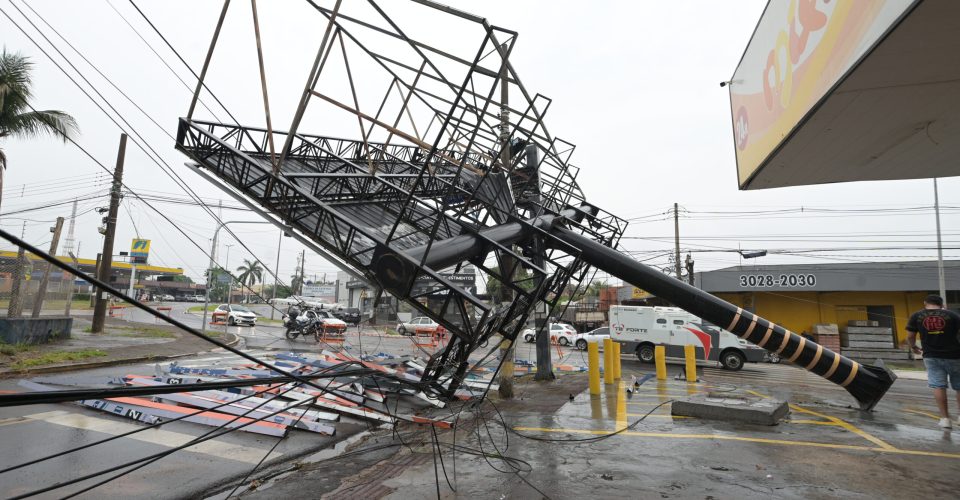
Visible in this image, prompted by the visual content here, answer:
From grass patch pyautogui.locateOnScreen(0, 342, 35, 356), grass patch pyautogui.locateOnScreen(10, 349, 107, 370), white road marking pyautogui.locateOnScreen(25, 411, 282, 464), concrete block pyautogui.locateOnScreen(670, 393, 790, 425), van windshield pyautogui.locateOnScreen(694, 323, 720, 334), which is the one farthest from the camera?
van windshield pyautogui.locateOnScreen(694, 323, 720, 334)

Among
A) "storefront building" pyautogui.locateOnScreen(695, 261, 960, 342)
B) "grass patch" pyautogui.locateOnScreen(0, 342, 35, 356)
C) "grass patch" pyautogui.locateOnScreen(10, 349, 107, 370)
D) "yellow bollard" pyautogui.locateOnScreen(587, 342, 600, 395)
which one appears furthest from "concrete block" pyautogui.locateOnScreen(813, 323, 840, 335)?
"grass patch" pyautogui.locateOnScreen(0, 342, 35, 356)

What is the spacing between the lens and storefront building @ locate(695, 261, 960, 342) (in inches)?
956

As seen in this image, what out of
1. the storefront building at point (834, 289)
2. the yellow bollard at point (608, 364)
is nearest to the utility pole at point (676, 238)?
the storefront building at point (834, 289)

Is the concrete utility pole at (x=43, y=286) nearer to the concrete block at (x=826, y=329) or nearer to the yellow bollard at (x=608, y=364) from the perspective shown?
the yellow bollard at (x=608, y=364)

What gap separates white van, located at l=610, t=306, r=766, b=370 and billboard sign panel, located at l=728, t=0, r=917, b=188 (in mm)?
13648

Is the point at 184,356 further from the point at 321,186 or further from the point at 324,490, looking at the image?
the point at 324,490

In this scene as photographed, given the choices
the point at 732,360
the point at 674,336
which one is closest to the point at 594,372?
the point at 674,336

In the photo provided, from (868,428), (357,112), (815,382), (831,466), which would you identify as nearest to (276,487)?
(357,112)

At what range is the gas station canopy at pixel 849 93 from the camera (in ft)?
9.34

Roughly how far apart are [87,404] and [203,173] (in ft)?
16.2

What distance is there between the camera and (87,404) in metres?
7.96

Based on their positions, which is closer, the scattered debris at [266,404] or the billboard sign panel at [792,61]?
the billboard sign panel at [792,61]

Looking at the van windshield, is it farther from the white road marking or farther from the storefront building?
the white road marking

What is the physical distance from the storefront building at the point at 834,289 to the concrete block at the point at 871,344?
1609mm
